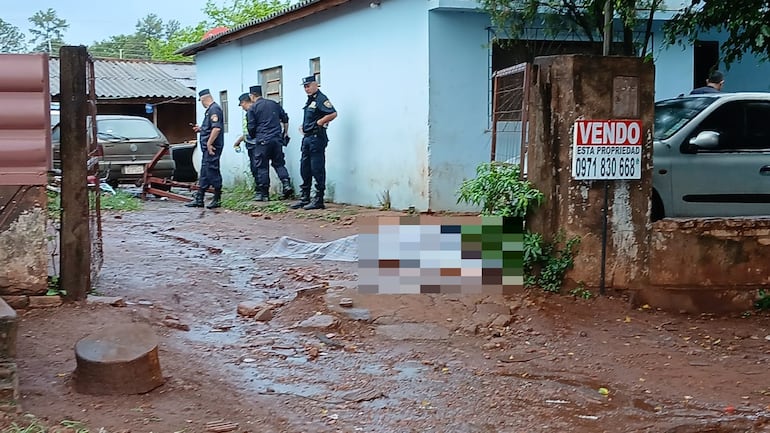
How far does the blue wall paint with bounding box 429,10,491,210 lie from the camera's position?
36.7 ft

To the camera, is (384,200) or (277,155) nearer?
(384,200)

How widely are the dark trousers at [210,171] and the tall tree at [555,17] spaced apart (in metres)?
5.02

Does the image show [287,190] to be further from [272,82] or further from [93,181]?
[93,181]

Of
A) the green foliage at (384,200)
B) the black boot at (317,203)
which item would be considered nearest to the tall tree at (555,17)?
the green foliage at (384,200)

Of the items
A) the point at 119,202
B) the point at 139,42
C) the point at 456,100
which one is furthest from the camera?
the point at 139,42

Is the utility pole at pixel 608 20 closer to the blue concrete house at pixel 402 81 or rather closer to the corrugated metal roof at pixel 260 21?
the blue concrete house at pixel 402 81

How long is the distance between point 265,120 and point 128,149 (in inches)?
139

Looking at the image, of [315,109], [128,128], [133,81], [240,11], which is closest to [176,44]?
[240,11]

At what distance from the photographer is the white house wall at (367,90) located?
1149 centimetres

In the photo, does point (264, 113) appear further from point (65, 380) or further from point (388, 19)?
point (65, 380)

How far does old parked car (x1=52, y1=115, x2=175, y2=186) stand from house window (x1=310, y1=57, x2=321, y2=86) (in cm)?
303

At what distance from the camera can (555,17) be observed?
10.5m

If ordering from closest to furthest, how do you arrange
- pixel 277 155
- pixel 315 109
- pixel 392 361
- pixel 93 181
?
1. pixel 392 361
2. pixel 93 181
3. pixel 315 109
4. pixel 277 155

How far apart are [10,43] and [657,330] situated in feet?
198
